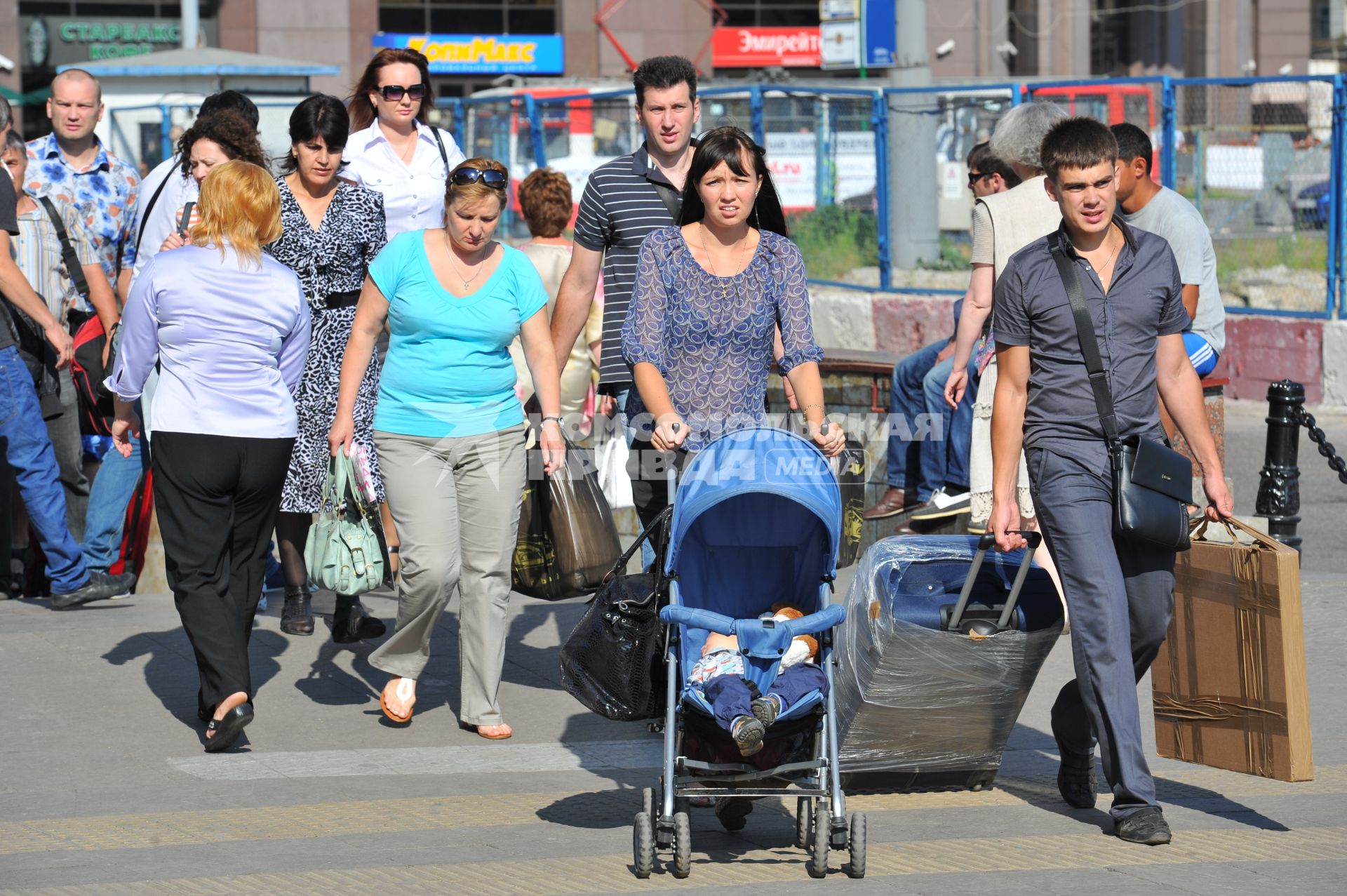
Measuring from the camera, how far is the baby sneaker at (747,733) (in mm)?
4312

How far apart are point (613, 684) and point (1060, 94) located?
40.0ft

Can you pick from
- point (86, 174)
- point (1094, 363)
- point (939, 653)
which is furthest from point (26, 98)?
point (1094, 363)

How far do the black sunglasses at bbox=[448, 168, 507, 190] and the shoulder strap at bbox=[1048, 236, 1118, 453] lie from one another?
1.98 metres

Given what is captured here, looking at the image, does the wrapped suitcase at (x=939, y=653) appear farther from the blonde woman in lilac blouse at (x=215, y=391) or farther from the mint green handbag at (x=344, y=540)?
the blonde woman in lilac blouse at (x=215, y=391)

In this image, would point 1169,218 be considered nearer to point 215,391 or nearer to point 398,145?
point 398,145

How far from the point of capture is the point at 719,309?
5.38 m

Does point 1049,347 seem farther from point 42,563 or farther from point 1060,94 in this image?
point 1060,94

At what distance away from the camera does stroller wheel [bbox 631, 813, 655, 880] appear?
4.38 m

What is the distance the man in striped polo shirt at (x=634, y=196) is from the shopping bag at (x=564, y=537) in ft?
1.29

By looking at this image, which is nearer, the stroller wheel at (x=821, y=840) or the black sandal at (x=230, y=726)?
the stroller wheel at (x=821, y=840)

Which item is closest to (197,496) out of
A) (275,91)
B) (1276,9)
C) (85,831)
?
(85,831)

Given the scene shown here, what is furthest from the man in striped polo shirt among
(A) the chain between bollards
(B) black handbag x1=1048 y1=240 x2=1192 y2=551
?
(A) the chain between bollards

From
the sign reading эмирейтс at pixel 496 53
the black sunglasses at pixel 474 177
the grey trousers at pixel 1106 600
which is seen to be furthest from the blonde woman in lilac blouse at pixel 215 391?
the sign reading эмирейтс at pixel 496 53

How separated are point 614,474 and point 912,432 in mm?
1593
